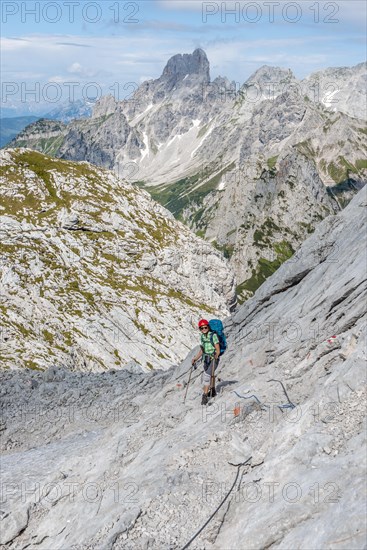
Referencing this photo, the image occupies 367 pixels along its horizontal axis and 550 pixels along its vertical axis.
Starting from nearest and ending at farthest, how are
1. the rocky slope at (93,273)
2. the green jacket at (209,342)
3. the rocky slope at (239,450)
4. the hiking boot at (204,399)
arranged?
the rocky slope at (239,450) → the hiking boot at (204,399) → the green jacket at (209,342) → the rocky slope at (93,273)

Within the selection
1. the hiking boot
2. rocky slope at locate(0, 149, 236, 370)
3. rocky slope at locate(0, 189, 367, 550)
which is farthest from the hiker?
rocky slope at locate(0, 149, 236, 370)

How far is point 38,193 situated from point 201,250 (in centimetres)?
2597

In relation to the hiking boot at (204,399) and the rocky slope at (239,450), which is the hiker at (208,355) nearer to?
the hiking boot at (204,399)

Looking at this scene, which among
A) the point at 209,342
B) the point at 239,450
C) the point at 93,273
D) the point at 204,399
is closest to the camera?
the point at 239,450

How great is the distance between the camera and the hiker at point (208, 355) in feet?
77.8

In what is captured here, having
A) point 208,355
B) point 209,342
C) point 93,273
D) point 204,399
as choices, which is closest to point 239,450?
point 204,399

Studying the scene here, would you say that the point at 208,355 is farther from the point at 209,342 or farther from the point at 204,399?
the point at 204,399

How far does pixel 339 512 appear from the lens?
1409 centimetres

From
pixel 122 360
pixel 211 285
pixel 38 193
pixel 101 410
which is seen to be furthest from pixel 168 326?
pixel 101 410

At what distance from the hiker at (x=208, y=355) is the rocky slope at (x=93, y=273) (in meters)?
26.6

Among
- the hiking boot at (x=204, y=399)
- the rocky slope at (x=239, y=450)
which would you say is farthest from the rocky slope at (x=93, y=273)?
the hiking boot at (x=204, y=399)

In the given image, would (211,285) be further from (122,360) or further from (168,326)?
(122,360)

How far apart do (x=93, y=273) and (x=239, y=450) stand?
55355mm

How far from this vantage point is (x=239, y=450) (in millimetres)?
18406
